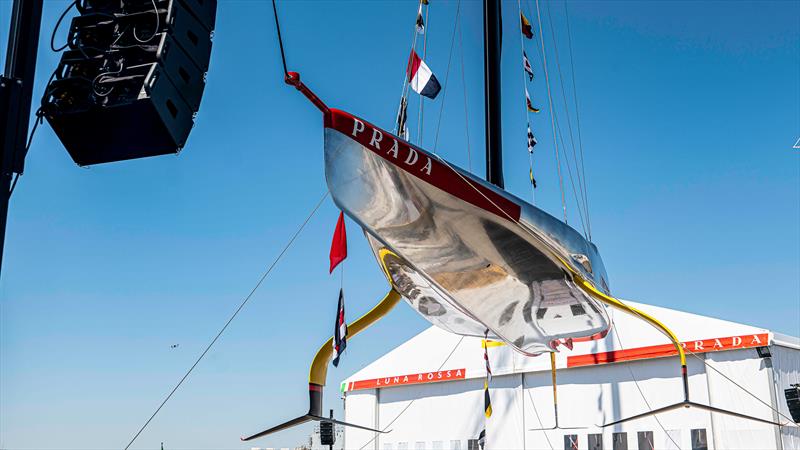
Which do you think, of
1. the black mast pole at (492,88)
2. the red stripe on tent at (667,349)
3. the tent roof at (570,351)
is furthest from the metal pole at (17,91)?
the red stripe on tent at (667,349)

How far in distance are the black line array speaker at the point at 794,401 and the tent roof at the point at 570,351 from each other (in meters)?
1.08

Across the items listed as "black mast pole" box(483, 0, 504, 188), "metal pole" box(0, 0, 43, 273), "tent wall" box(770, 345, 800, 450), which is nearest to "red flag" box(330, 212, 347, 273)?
"black mast pole" box(483, 0, 504, 188)

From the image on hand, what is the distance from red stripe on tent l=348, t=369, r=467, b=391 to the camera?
1424 cm

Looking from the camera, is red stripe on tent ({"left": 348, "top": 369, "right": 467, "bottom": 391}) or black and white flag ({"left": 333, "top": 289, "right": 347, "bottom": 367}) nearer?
black and white flag ({"left": 333, "top": 289, "right": 347, "bottom": 367})

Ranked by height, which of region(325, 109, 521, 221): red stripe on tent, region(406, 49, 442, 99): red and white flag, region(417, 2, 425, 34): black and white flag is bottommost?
region(325, 109, 521, 221): red stripe on tent

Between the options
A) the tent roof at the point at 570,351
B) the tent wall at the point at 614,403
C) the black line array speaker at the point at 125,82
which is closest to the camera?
the black line array speaker at the point at 125,82

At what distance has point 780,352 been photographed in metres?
11.3

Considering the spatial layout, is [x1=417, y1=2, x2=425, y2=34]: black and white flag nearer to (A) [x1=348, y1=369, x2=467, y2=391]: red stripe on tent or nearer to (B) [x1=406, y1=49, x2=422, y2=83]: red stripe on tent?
(B) [x1=406, y1=49, x2=422, y2=83]: red stripe on tent

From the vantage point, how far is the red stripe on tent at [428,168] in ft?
19.5

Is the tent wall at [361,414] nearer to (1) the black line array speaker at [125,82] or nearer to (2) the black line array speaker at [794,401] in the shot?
(2) the black line array speaker at [794,401]

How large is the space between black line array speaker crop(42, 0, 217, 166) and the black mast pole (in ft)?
18.2

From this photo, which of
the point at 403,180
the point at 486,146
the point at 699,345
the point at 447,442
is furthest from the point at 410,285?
the point at 447,442

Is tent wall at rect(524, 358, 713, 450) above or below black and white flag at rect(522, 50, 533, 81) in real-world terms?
below

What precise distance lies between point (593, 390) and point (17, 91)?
1113 cm
